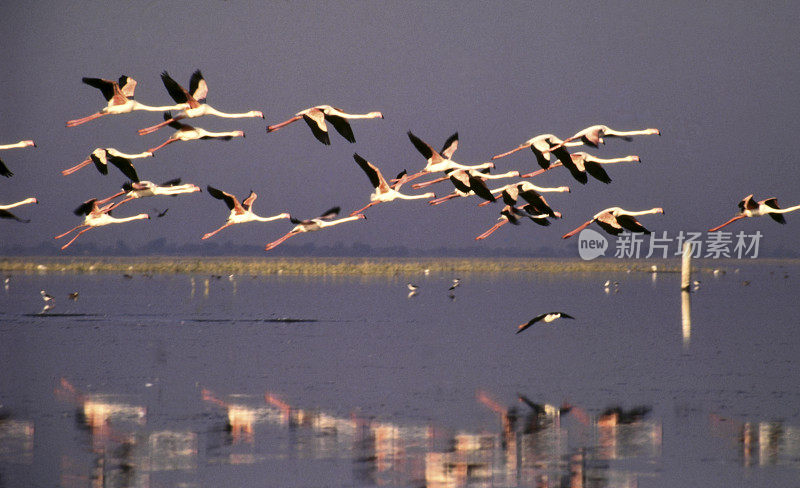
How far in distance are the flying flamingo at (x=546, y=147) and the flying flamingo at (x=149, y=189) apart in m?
6.31

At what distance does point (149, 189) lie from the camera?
18.6 meters

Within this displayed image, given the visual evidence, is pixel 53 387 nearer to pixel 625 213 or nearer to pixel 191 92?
pixel 191 92

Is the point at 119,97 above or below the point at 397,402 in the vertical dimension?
above

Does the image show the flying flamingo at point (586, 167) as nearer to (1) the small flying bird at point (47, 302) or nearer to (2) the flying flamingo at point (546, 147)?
(2) the flying flamingo at point (546, 147)

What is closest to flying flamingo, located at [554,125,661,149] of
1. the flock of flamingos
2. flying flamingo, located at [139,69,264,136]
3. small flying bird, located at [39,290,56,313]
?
the flock of flamingos

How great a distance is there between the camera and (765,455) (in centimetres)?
1448

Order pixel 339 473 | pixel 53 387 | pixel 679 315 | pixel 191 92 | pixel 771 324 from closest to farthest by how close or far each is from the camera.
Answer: pixel 339 473, pixel 191 92, pixel 53 387, pixel 771 324, pixel 679 315

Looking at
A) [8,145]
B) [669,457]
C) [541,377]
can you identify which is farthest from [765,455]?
[8,145]

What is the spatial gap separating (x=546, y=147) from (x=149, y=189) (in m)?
7.04

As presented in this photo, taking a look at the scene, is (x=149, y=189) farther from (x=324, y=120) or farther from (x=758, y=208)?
(x=758, y=208)

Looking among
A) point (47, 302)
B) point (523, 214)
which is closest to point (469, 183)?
point (523, 214)

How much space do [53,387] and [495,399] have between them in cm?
876

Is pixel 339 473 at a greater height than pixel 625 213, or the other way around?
pixel 625 213

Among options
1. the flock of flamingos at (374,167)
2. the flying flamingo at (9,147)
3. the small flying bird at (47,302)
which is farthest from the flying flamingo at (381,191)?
the small flying bird at (47,302)
